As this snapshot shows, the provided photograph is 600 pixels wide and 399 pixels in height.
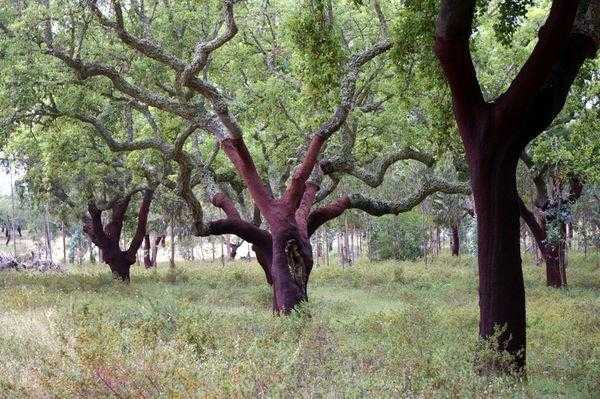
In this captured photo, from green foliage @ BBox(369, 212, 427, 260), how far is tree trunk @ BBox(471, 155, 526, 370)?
36824mm

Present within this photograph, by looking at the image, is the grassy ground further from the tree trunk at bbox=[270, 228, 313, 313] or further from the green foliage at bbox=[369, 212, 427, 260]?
the green foliage at bbox=[369, 212, 427, 260]

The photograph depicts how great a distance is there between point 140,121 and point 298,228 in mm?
10977

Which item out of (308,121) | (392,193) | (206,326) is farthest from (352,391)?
(392,193)

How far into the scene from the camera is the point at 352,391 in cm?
562

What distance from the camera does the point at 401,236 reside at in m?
46.6

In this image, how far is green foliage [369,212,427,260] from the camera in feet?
151

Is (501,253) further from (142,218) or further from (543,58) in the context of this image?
(142,218)

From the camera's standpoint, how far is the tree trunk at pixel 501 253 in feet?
28.7

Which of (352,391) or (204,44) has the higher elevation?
(204,44)

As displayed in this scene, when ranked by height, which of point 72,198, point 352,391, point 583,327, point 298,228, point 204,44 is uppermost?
point 204,44

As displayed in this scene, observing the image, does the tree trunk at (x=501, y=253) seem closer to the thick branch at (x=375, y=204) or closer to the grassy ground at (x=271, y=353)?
the grassy ground at (x=271, y=353)

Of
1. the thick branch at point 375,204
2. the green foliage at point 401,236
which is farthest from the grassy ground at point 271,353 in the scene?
the green foliage at point 401,236

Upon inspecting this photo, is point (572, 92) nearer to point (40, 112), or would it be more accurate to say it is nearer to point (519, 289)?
point (519, 289)

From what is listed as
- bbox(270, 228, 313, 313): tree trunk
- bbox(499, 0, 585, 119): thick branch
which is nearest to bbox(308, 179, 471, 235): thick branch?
bbox(270, 228, 313, 313): tree trunk
